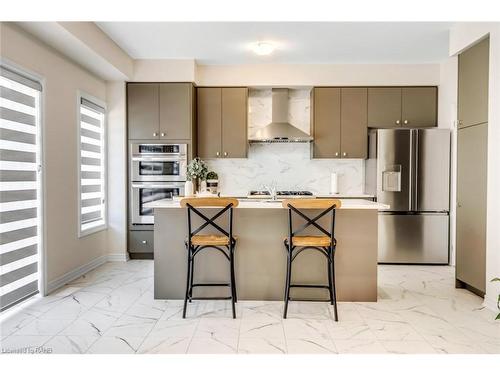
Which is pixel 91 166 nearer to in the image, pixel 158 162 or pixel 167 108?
pixel 158 162

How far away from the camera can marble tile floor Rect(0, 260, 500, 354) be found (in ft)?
A: 8.34

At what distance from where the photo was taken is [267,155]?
576cm

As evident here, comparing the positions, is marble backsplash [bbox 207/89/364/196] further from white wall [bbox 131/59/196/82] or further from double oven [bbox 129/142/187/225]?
white wall [bbox 131/59/196/82]

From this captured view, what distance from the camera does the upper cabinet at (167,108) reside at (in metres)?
5.14

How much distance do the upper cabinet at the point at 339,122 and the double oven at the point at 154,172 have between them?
6.33 feet

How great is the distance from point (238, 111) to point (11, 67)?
290cm

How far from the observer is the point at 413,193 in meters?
5.00

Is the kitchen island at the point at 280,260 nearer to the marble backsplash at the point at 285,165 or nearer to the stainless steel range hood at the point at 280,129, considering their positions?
the stainless steel range hood at the point at 280,129

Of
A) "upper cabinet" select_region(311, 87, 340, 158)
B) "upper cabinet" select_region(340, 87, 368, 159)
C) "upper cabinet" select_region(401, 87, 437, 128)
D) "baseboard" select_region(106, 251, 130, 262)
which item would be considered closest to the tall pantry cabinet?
"upper cabinet" select_region(401, 87, 437, 128)

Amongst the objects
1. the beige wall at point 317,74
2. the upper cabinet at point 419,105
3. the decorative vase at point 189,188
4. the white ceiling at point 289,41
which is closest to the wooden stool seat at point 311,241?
the decorative vase at point 189,188

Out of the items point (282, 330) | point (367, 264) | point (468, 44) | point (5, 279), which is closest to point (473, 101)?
point (468, 44)

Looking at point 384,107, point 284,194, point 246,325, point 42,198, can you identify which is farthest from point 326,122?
point 42,198

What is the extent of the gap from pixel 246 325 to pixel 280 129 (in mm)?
3116

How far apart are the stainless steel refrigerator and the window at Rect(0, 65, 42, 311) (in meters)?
4.02
